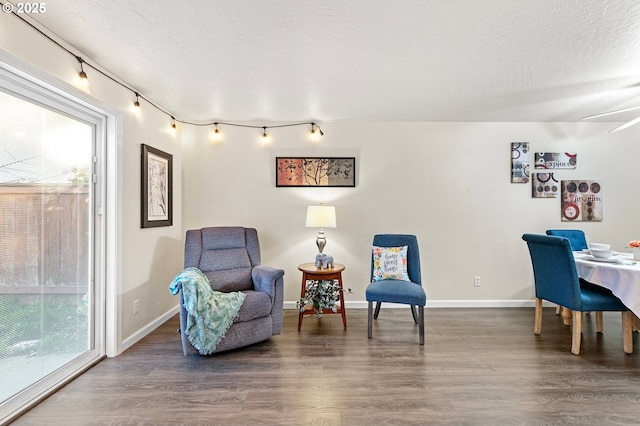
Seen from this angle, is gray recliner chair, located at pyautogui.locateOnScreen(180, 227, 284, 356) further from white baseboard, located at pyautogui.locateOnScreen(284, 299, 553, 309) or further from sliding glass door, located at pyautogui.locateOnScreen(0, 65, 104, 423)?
white baseboard, located at pyautogui.locateOnScreen(284, 299, 553, 309)

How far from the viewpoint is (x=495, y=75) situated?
7.74 feet

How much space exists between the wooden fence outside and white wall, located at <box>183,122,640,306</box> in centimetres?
141

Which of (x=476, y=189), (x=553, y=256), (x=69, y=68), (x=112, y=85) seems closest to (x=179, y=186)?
(x=112, y=85)

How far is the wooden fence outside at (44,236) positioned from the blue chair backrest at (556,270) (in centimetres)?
379

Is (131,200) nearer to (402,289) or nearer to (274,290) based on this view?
(274,290)

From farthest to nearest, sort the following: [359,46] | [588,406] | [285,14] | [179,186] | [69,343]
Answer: [179,186] → [69,343] → [359,46] → [588,406] → [285,14]

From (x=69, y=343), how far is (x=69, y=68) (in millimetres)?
1928

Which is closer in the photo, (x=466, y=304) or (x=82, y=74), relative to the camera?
(x=82, y=74)

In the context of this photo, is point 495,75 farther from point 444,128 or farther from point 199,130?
point 199,130

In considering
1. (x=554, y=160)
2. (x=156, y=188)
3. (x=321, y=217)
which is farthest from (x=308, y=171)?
(x=554, y=160)

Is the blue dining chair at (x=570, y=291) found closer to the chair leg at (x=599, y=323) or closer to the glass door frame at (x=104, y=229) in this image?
the chair leg at (x=599, y=323)

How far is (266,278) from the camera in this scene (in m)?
2.70

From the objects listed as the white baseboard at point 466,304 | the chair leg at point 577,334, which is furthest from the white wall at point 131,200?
the chair leg at point 577,334

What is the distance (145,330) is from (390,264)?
2483mm
